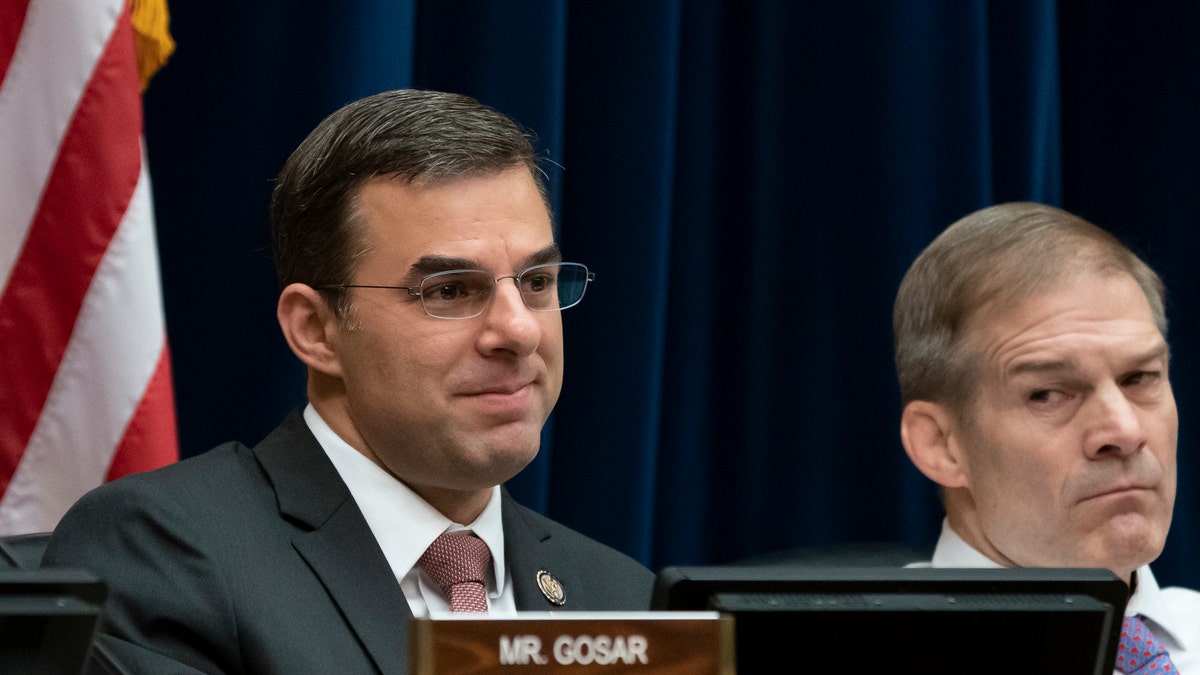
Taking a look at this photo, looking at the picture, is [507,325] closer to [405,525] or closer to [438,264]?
[438,264]

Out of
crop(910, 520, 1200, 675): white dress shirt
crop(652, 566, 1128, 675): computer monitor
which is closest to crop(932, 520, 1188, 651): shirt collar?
crop(910, 520, 1200, 675): white dress shirt

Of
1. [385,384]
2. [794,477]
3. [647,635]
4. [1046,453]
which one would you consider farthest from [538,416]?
[794,477]

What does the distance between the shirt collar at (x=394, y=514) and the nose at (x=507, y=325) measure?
0.72 feet

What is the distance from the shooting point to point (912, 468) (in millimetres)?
3146

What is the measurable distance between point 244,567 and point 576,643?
81cm

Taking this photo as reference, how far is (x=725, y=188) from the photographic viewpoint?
325 centimetres

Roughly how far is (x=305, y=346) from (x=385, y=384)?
0.53ft

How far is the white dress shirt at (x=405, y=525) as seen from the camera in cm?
193

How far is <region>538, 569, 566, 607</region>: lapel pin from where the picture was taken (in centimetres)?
202

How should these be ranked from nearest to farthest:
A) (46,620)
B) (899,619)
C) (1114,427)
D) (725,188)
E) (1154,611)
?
(46,620) → (899,619) → (1114,427) → (1154,611) → (725,188)

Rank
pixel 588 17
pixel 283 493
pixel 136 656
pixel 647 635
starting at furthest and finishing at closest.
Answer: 1. pixel 588 17
2. pixel 283 493
3. pixel 136 656
4. pixel 647 635

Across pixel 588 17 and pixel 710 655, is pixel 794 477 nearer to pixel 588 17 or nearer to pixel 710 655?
pixel 588 17

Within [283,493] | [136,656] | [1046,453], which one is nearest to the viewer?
[136,656]

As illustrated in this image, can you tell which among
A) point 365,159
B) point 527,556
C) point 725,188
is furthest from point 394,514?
point 725,188
